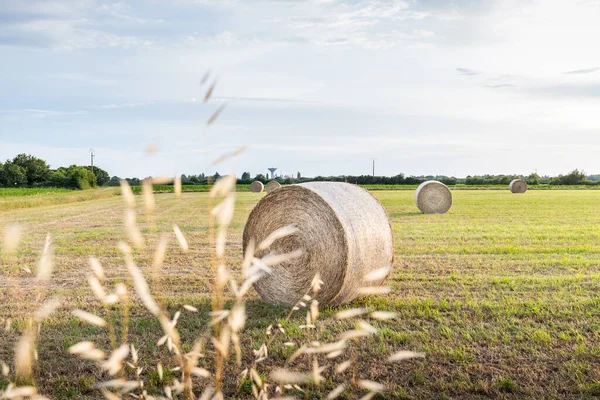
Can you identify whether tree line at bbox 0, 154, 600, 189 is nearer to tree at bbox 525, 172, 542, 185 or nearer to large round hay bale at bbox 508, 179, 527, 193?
tree at bbox 525, 172, 542, 185

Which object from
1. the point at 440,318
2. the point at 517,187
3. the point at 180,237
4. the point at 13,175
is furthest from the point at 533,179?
the point at 180,237

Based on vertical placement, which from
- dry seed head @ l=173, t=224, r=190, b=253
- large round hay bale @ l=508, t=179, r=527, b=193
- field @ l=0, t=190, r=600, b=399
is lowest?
field @ l=0, t=190, r=600, b=399

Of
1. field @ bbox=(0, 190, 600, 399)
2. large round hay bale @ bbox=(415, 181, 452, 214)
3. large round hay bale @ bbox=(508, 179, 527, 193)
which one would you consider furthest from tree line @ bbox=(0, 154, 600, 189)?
field @ bbox=(0, 190, 600, 399)

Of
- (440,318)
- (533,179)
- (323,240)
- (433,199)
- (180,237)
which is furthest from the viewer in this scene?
(533,179)

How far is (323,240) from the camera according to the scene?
7426 mm

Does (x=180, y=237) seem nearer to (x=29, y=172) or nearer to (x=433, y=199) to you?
(x=433, y=199)

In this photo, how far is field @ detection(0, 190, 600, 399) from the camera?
5199mm

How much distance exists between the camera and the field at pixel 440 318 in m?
5.20

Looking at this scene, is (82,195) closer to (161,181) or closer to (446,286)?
(446,286)

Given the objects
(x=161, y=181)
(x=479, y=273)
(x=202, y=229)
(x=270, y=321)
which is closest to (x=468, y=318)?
(x=270, y=321)

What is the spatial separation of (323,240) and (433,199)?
19.0 metres

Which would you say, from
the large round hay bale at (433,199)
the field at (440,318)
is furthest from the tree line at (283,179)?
the field at (440,318)

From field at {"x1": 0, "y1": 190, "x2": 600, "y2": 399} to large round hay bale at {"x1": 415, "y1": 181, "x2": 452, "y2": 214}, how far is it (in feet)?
36.4

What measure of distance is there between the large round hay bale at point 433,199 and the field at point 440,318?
1109 centimetres
